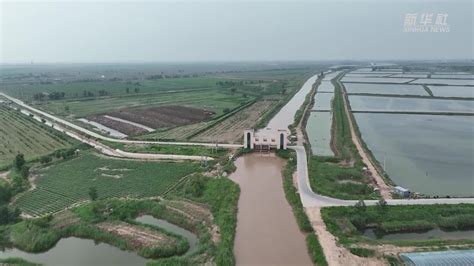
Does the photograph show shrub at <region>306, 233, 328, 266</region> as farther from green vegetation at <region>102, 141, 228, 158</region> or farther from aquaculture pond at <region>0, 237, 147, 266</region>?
green vegetation at <region>102, 141, 228, 158</region>

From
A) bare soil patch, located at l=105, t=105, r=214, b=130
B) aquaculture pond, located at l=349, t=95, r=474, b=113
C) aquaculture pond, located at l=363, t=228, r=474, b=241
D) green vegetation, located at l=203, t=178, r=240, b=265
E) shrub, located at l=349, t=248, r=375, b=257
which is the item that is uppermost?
aquaculture pond, located at l=349, t=95, r=474, b=113

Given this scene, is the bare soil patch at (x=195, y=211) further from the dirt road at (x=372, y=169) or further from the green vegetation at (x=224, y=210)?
the dirt road at (x=372, y=169)

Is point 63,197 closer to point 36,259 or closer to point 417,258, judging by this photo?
point 36,259

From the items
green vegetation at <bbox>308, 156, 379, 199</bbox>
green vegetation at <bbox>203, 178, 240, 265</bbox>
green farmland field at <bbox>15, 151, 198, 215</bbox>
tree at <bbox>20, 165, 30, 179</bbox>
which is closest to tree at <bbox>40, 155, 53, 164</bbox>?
green farmland field at <bbox>15, 151, 198, 215</bbox>

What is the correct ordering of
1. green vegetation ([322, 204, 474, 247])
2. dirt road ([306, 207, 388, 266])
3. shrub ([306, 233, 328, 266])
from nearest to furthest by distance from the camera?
dirt road ([306, 207, 388, 266]), shrub ([306, 233, 328, 266]), green vegetation ([322, 204, 474, 247])

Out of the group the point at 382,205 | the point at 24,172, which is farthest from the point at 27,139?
the point at 382,205

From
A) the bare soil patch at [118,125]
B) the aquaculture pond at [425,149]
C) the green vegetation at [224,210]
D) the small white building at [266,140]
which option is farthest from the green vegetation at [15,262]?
the bare soil patch at [118,125]

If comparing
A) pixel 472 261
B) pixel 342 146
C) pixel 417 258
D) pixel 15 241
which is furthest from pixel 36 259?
pixel 342 146
